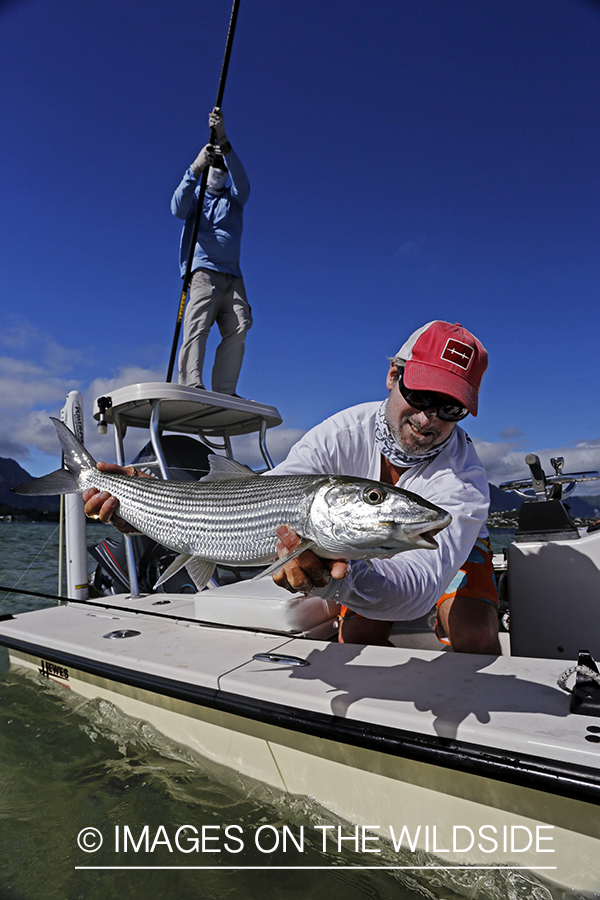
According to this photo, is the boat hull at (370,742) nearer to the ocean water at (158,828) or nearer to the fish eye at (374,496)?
the ocean water at (158,828)

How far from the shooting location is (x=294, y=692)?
2311mm

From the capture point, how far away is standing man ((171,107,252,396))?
5.88 m

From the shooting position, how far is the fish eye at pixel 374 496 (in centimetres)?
179

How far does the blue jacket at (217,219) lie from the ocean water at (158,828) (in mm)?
4856

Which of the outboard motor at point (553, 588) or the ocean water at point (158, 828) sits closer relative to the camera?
the ocean water at point (158, 828)

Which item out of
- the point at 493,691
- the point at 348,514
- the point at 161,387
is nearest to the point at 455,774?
the point at 493,691

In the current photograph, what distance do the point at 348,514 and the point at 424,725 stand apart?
883 millimetres

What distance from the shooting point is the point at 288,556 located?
1825 millimetres

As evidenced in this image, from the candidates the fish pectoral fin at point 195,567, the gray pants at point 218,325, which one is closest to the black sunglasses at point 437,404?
the fish pectoral fin at point 195,567

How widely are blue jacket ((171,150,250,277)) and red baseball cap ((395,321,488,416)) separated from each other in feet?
13.2

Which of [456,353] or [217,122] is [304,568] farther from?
[217,122]

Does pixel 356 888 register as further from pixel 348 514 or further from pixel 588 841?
pixel 348 514

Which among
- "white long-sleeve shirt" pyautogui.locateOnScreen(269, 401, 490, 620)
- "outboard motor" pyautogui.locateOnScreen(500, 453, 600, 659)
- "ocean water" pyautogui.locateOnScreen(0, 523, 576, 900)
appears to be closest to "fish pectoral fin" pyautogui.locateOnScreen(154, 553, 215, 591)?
"white long-sleeve shirt" pyautogui.locateOnScreen(269, 401, 490, 620)

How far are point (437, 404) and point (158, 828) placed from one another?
2409mm
